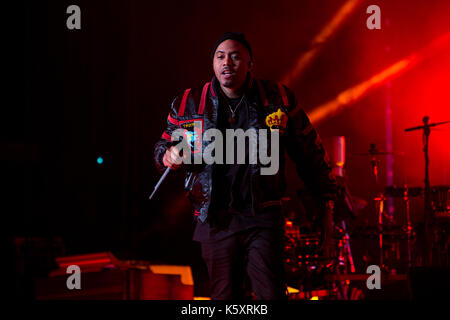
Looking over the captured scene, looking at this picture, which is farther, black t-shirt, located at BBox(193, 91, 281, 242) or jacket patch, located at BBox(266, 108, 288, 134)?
jacket patch, located at BBox(266, 108, 288, 134)

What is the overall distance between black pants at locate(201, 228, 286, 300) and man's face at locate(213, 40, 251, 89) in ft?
2.29

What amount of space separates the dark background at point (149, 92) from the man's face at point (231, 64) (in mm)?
3742

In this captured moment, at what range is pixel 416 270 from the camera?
86.8 inches

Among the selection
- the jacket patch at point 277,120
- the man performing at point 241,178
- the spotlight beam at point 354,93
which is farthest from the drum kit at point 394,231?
the jacket patch at point 277,120

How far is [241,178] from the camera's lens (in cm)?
211

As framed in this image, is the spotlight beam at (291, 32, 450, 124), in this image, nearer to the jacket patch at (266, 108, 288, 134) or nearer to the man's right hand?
the jacket patch at (266, 108, 288, 134)

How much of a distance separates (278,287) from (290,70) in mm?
5119

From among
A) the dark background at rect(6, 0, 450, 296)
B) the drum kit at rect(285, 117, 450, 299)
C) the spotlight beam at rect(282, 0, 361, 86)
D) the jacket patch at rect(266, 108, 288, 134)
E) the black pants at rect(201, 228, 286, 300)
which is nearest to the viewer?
the black pants at rect(201, 228, 286, 300)

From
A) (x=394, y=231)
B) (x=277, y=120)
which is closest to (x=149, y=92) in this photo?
(x=394, y=231)

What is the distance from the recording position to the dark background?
571 cm

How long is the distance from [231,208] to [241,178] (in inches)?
5.6

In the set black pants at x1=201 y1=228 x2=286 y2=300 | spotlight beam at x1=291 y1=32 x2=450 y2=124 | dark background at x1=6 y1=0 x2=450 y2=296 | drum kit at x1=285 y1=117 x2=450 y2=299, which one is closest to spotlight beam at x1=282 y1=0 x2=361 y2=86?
dark background at x1=6 y1=0 x2=450 y2=296

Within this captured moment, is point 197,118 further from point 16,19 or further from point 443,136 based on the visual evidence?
point 443,136

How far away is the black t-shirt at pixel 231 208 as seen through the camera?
206cm
